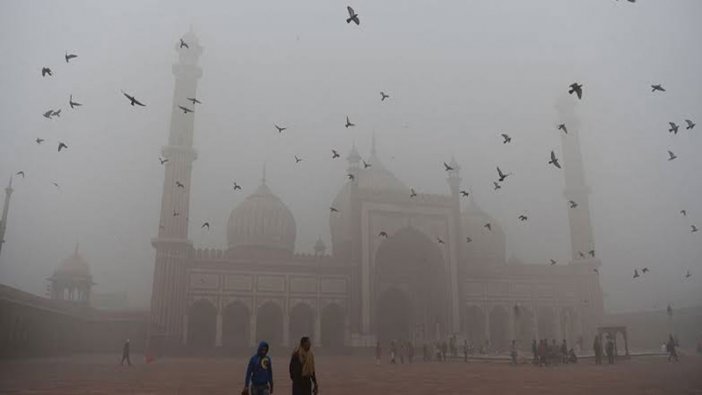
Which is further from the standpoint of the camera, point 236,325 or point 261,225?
point 261,225

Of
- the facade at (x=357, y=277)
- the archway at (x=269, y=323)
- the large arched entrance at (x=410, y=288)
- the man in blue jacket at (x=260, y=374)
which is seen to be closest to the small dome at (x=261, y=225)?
the facade at (x=357, y=277)

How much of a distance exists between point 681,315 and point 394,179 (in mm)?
20077

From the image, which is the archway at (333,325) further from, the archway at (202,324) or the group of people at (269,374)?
the group of people at (269,374)

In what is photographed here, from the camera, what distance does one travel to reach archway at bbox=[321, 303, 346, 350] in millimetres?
28953

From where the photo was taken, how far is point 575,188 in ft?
117

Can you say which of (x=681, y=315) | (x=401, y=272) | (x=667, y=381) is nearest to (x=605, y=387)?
(x=667, y=381)

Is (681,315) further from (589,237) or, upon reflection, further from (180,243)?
(180,243)

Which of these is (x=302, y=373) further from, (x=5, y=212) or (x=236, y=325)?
(x=5, y=212)

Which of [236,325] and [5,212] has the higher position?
[5,212]

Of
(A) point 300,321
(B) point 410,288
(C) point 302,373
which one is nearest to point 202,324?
(A) point 300,321

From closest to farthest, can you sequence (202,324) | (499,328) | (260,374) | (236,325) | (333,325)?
1. (260,374)
2. (202,324)
3. (236,325)
4. (333,325)
5. (499,328)

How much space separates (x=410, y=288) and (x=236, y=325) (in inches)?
414

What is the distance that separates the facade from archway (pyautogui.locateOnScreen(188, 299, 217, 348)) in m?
0.05

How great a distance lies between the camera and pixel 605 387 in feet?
31.7
